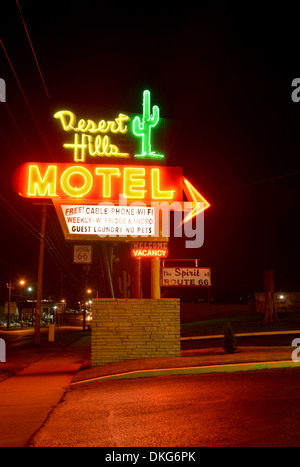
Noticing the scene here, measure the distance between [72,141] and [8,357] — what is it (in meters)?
10.0

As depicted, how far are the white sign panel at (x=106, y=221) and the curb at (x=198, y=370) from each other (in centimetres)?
458

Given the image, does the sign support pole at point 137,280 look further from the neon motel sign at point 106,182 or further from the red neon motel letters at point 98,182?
the red neon motel letters at point 98,182

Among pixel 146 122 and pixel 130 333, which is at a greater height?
pixel 146 122

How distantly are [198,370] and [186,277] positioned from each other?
4.51m

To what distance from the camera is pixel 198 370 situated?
10641 mm

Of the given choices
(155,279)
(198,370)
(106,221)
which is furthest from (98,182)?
(198,370)

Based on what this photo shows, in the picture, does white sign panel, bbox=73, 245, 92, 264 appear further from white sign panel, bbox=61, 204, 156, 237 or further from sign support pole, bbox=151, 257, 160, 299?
white sign panel, bbox=61, 204, 156, 237

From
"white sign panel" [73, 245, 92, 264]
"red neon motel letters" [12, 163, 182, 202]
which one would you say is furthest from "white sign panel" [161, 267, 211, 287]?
"white sign panel" [73, 245, 92, 264]

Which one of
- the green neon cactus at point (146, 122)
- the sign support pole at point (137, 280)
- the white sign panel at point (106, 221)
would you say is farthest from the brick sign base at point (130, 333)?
the green neon cactus at point (146, 122)

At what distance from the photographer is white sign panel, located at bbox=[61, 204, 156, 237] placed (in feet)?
46.3

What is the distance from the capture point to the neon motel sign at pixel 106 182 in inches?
559

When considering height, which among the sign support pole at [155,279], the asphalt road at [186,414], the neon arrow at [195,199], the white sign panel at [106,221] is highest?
the neon arrow at [195,199]

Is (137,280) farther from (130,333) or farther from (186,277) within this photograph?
(130,333)

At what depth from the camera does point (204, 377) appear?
9.99m
